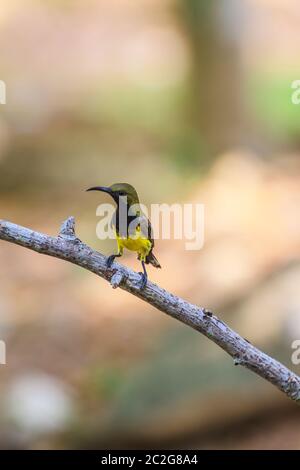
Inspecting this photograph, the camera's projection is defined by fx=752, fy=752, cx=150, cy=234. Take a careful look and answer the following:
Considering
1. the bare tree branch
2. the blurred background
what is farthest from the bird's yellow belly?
the blurred background

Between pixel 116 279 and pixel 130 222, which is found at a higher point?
pixel 130 222

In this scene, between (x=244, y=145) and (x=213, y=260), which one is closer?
(x=213, y=260)

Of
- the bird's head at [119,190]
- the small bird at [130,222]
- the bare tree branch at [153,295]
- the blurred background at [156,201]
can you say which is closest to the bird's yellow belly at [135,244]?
the small bird at [130,222]

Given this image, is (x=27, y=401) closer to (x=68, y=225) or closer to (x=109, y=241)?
(x=109, y=241)

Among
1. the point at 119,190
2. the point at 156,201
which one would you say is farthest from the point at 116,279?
the point at 156,201

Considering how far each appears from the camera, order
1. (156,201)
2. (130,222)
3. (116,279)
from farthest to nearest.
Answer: (156,201) → (130,222) → (116,279)

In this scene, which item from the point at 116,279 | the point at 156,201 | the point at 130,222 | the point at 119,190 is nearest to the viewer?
the point at 116,279

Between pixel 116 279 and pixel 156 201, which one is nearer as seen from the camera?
pixel 116 279

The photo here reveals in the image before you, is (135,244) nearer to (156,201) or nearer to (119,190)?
(119,190)

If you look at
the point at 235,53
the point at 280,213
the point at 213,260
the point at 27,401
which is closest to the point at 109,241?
the point at 213,260
